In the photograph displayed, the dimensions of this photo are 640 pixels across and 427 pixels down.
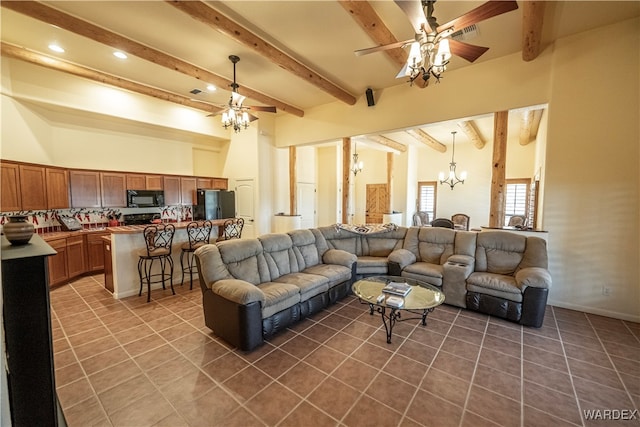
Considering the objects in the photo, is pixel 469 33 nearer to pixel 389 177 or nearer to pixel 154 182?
pixel 389 177

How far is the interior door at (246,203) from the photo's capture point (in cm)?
692

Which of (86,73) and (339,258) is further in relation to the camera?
(86,73)

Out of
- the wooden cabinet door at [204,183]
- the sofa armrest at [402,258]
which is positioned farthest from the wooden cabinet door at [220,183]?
the sofa armrest at [402,258]

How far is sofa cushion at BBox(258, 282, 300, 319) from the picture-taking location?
2.75 metres

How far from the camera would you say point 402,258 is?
414cm

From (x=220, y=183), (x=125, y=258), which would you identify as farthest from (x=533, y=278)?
(x=220, y=183)

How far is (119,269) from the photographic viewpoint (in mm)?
3883

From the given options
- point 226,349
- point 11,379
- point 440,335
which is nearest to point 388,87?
point 440,335

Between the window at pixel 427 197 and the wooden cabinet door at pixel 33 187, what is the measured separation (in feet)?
31.8

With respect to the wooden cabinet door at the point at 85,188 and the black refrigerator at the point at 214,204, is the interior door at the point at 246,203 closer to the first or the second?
the black refrigerator at the point at 214,204

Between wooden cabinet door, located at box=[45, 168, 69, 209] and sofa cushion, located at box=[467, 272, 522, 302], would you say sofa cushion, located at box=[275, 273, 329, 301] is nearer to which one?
sofa cushion, located at box=[467, 272, 522, 302]

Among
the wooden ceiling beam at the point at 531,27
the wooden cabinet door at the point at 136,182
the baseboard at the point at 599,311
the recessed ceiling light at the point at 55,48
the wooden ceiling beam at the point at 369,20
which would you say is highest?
the recessed ceiling light at the point at 55,48

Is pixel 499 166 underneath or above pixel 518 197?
above

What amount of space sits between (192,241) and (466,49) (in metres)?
4.62
